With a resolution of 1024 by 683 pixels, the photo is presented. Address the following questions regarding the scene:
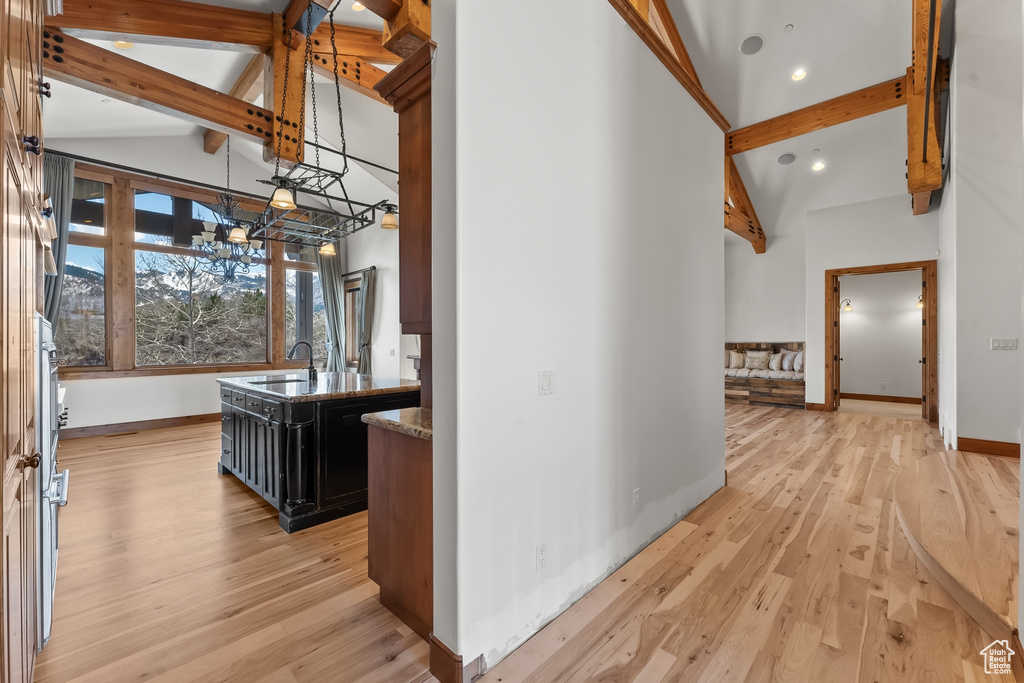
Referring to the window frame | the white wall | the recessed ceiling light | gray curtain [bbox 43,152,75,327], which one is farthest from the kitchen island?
the white wall

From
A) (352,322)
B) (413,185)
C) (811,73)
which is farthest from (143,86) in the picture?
(811,73)

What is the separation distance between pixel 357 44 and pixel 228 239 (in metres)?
2.58

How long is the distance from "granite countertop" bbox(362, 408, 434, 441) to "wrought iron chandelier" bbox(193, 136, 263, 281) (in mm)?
2684

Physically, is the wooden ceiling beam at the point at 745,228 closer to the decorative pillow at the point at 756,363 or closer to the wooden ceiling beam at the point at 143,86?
the decorative pillow at the point at 756,363

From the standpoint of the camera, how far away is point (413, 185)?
6.46 ft

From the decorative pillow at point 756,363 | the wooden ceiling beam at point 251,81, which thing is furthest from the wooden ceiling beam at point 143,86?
the decorative pillow at point 756,363

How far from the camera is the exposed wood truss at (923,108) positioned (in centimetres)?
422

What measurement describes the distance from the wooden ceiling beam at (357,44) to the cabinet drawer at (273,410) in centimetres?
349

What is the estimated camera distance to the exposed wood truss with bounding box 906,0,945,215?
166 inches

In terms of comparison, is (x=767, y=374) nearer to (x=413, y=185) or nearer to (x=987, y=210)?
(x=987, y=210)

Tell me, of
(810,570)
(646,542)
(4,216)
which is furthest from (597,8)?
(810,570)

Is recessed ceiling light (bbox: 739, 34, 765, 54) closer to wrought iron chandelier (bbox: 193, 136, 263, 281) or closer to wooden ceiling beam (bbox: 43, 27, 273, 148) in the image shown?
wooden ceiling beam (bbox: 43, 27, 273, 148)

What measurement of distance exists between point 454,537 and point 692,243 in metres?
2.51

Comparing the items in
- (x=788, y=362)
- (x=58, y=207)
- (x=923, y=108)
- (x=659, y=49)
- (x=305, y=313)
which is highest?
(x=923, y=108)
